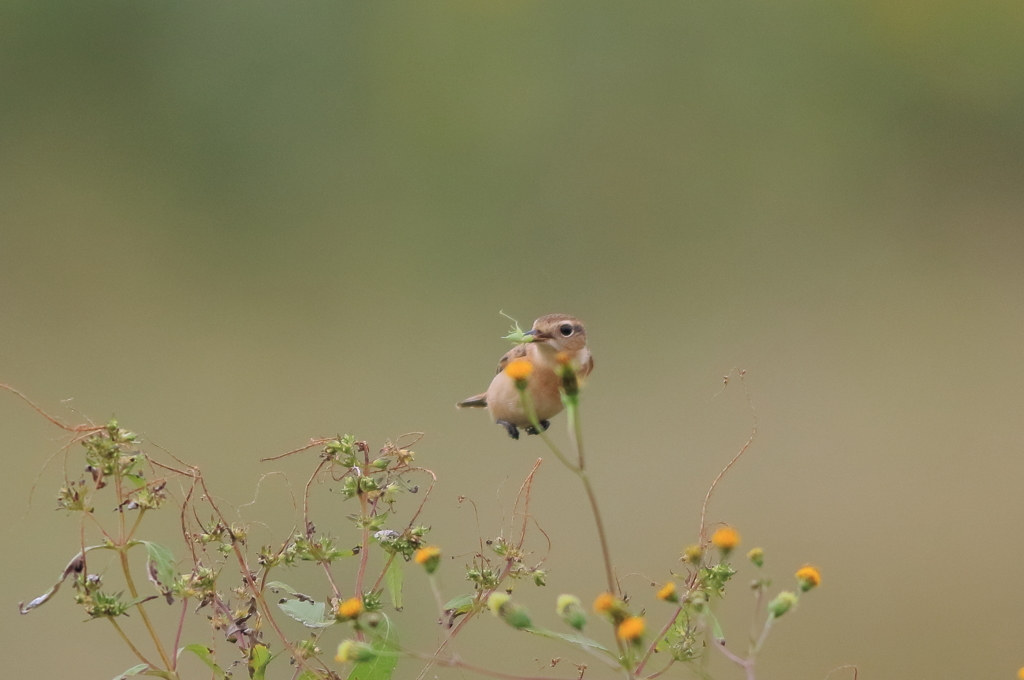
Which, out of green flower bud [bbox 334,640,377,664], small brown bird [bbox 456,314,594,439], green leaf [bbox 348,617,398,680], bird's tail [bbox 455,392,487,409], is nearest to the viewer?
green flower bud [bbox 334,640,377,664]

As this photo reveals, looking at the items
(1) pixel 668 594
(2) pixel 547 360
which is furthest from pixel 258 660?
(2) pixel 547 360

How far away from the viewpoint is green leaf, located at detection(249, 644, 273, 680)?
1.93ft

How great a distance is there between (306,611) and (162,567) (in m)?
0.10

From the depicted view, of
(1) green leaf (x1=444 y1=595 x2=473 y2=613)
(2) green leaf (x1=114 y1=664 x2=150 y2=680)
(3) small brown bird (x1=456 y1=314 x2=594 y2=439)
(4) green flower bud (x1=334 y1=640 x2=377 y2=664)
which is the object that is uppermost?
(3) small brown bird (x1=456 y1=314 x2=594 y2=439)

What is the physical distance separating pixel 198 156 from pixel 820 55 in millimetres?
1950

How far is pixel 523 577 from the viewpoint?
24.2 inches

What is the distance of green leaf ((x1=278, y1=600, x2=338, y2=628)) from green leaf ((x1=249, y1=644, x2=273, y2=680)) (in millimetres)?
26

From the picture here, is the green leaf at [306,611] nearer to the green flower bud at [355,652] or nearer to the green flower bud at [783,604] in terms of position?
the green flower bud at [355,652]

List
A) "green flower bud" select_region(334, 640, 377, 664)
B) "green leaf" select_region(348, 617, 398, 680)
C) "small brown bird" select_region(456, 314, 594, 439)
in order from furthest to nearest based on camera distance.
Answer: "small brown bird" select_region(456, 314, 594, 439), "green leaf" select_region(348, 617, 398, 680), "green flower bud" select_region(334, 640, 377, 664)

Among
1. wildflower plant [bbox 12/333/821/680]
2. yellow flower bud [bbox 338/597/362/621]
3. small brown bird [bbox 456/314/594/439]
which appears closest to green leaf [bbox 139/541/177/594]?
wildflower plant [bbox 12/333/821/680]

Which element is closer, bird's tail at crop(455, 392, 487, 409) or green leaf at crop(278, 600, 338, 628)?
green leaf at crop(278, 600, 338, 628)

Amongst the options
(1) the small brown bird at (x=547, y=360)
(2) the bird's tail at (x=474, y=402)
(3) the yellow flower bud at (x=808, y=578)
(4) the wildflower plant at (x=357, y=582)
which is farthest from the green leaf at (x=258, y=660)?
(2) the bird's tail at (x=474, y=402)

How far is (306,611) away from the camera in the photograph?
605mm

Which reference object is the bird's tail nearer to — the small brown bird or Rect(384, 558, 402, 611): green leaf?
the small brown bird
